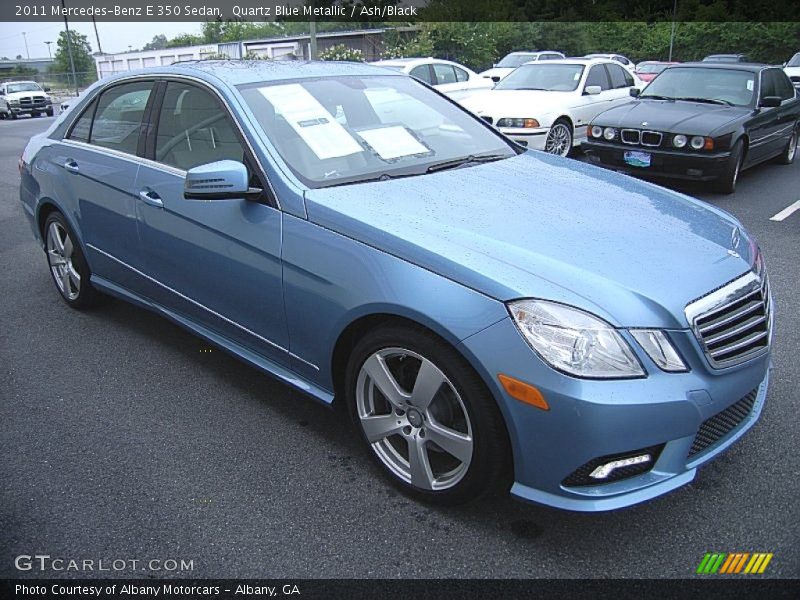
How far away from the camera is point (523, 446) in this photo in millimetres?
2252

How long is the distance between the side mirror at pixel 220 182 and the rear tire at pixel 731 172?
6.47m

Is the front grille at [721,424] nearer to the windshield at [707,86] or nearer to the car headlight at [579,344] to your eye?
the car headlight at [579,344]

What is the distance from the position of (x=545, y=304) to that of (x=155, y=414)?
2.13 metres

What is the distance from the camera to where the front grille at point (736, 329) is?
232cm

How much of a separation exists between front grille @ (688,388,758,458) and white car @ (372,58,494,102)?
11.0m

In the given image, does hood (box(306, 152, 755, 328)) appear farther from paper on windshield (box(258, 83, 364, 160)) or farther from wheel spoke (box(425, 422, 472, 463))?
wheel spoke (box(425, 422, 472, 463))

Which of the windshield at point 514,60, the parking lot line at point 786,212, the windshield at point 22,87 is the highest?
the parking lot line at point 786,212

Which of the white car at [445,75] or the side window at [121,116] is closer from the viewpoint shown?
the side window at [121,116]

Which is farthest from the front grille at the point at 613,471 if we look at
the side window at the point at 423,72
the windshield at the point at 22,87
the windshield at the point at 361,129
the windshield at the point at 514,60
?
the windshield at the point at 22,87

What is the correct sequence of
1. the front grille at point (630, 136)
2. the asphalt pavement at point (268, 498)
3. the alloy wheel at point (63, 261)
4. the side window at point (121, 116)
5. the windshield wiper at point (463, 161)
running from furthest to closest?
1. the front grille at point (630, 136)
2. the alloy wheel at point (63, 261)
3. the side window at point (121, 116)
4. the windshield wiper at point (463, 161)
5. the asphalt pavement at point (268, 498)

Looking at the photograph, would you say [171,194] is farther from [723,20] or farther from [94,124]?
[723,20]

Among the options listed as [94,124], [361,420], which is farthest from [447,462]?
[94,124]

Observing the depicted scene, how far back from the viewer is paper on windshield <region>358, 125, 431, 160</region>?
3.32 metres

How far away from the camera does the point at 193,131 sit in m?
3.48
